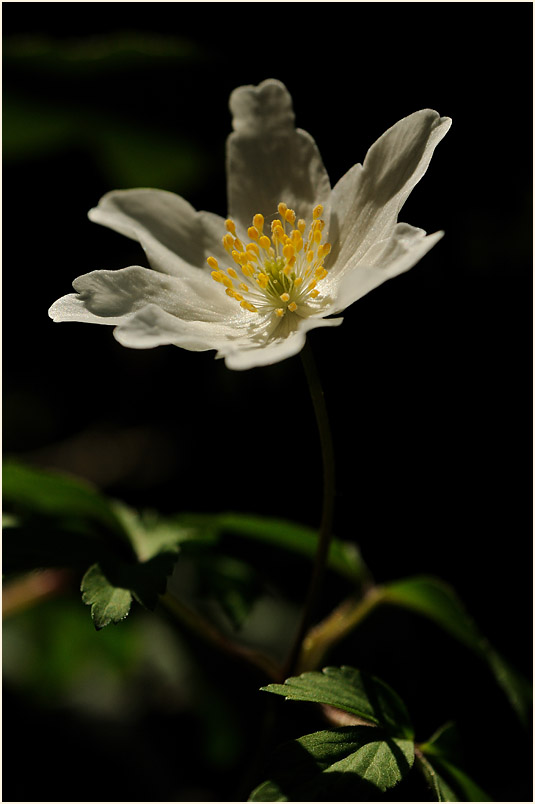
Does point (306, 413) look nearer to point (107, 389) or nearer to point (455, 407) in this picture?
point (455, 407)

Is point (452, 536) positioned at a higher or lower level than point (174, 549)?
lower

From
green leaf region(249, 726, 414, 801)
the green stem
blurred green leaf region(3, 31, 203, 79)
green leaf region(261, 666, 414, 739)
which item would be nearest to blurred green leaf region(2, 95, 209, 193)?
blurred green leaf region(3, 31, 203, 79)

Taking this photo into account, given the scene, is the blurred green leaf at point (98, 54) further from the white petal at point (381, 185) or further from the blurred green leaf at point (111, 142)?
the white petal at point (381, 185)

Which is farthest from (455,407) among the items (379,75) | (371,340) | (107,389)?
(107,389)

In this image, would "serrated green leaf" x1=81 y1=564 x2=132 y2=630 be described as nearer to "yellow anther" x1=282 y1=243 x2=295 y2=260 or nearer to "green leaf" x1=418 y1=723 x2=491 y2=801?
"green leaf" x1=418 y1=723 x2=491 y2=801

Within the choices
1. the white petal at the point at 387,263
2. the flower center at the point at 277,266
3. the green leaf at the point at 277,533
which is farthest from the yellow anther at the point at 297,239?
the green leaf at the point at 277,533
